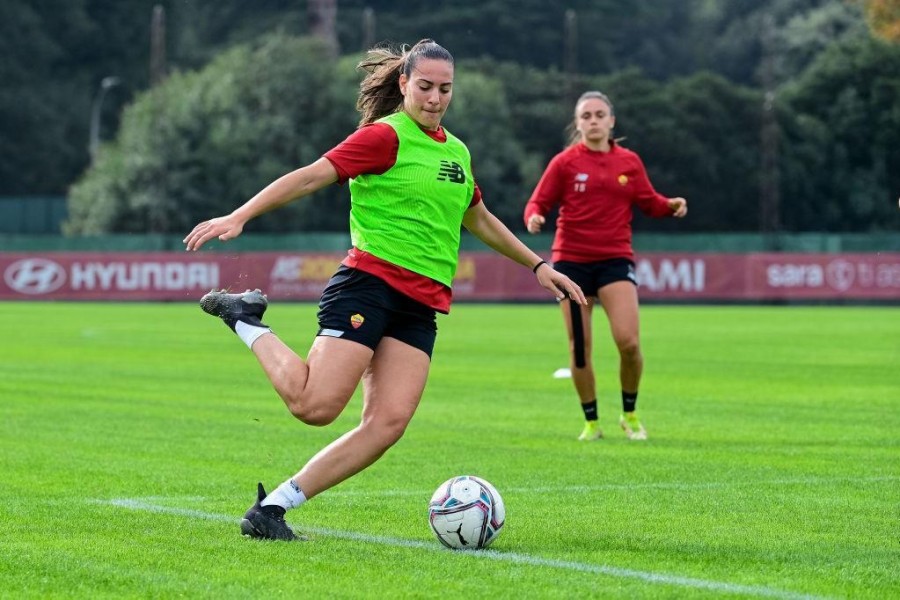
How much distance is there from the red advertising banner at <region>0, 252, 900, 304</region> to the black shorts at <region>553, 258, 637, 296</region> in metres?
30.8

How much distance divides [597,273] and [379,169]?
17.3 ft

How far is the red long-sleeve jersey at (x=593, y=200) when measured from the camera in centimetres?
1262

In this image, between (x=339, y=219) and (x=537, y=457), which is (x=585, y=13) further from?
(x=537, y=457)

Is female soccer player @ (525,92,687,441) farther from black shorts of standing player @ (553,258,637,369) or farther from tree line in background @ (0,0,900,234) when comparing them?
tree line in background @ (0,0,900,234)

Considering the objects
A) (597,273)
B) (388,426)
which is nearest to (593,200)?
(597,273)

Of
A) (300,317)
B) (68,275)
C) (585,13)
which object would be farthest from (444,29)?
(300,317)

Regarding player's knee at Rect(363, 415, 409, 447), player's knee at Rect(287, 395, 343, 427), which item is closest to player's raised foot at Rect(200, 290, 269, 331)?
player's knee at Rect(287, 395, 343, 427)

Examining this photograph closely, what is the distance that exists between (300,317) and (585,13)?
167 ft

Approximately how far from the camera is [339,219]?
57906 millimetres

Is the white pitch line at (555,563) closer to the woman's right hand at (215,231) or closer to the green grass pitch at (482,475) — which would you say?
the green grass pitch at (482,475)

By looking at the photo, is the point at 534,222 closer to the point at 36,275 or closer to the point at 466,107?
the point at 36,275

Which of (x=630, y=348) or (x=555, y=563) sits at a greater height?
(x=630, y=348)

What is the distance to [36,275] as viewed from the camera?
43.4 metres

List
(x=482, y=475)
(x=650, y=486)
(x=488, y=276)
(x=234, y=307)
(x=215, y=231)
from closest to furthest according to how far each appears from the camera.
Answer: (x=215, y=231), (x=234, y=307), (x=650, y=486), (x=482, y=475), (x=488, y=276)
